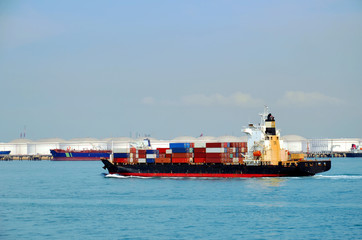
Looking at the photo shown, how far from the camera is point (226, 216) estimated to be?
42094mm

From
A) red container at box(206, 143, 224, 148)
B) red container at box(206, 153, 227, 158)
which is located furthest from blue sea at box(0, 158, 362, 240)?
red container at box(206, 143, 224, 148)

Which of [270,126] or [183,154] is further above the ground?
[270,126]

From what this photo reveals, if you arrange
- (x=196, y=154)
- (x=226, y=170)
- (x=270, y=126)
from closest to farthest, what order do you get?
1. (x=270, y=126)
2. (x=226, y=170)
3. (x=196, y=154)

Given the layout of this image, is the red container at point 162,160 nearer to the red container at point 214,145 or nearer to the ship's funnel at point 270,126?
the red container at point 214,145

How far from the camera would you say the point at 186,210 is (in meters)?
45.2

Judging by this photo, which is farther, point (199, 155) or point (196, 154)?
point (196, 154)

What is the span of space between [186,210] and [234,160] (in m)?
29.0

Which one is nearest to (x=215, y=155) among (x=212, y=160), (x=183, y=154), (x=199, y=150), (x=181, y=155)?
(x=212, y=160)

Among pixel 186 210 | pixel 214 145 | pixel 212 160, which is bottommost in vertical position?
pixel 186 210

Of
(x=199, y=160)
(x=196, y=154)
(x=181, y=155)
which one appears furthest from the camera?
(x=181, y=155)

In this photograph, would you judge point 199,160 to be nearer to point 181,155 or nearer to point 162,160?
point 181,155

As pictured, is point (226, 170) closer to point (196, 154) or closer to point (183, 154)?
point (196, 154)

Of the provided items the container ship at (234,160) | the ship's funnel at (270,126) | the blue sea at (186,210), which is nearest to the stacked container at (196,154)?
the container ship at (234,160)

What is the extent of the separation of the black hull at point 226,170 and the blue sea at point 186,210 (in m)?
3.86
